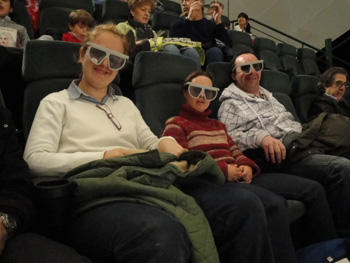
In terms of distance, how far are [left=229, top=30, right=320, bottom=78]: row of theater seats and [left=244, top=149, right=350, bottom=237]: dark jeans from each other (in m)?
2.33

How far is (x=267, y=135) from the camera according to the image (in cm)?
142

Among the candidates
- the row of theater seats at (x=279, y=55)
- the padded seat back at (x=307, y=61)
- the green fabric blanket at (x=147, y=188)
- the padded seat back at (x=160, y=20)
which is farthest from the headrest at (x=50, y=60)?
the padded seat back at (x=307, y=61)

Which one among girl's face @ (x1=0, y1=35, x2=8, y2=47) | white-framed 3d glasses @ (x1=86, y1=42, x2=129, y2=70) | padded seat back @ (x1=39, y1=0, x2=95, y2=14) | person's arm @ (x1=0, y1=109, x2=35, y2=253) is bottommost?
person's arm @ (x1=0, y1=109, x2=35, y2=253)

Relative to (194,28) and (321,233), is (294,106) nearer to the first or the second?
(194,28)

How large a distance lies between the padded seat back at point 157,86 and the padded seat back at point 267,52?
8.53 ft

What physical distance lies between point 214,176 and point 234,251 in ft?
0.72

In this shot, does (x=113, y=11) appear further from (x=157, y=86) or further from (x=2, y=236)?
(x=2, y=236)

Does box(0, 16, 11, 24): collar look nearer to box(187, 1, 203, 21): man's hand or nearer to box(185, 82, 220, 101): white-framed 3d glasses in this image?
box(187, 1, 203, 21): man's hand

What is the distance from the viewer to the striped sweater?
4.15 feet

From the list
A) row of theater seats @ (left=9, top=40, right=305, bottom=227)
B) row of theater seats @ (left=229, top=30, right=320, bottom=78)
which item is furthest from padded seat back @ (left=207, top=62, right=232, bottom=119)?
row of theater seats @ (left=229, top=30, right=320, bottom=78)

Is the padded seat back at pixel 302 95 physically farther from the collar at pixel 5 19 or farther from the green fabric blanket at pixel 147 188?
the collar at pixel 5 19

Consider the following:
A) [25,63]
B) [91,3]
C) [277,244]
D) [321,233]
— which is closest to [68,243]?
[277,244]

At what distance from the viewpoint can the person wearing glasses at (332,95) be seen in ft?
6.79

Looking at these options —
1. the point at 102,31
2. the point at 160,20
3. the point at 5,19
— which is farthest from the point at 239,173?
the point at 160,20
